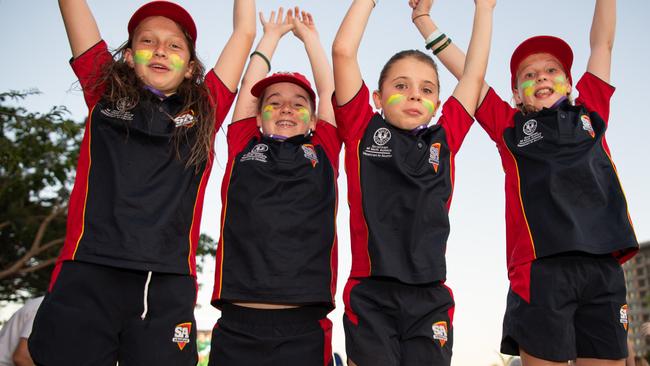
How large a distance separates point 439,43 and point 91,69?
8.61ft

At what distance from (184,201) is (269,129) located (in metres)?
1.15

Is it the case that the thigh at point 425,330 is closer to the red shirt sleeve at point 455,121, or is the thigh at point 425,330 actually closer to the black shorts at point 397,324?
the black shorts at point 397,324

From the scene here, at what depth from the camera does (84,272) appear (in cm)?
319

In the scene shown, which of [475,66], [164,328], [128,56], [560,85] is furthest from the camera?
[560,85]

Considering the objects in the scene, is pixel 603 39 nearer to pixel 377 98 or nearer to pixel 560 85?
pixel 560 85

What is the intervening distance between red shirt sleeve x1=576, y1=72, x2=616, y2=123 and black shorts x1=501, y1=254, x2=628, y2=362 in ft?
3.90

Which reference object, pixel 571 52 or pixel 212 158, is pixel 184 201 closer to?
pixel 212 158

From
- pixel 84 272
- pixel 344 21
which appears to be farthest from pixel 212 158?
pixel 344 21

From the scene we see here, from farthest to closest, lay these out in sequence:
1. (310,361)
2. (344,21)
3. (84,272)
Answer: (344,21) → (310,361) → (84,272)

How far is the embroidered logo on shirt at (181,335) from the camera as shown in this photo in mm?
3260

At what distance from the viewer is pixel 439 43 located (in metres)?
5.06

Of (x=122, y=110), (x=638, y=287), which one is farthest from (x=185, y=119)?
(x=638, y=287)

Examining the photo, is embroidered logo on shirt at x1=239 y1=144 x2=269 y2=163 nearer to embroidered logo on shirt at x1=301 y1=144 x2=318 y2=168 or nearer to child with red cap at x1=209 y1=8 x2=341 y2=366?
child with red cap at x1=209 y1=8 x2=341 y2=366

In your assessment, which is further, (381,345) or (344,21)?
(344,21)
